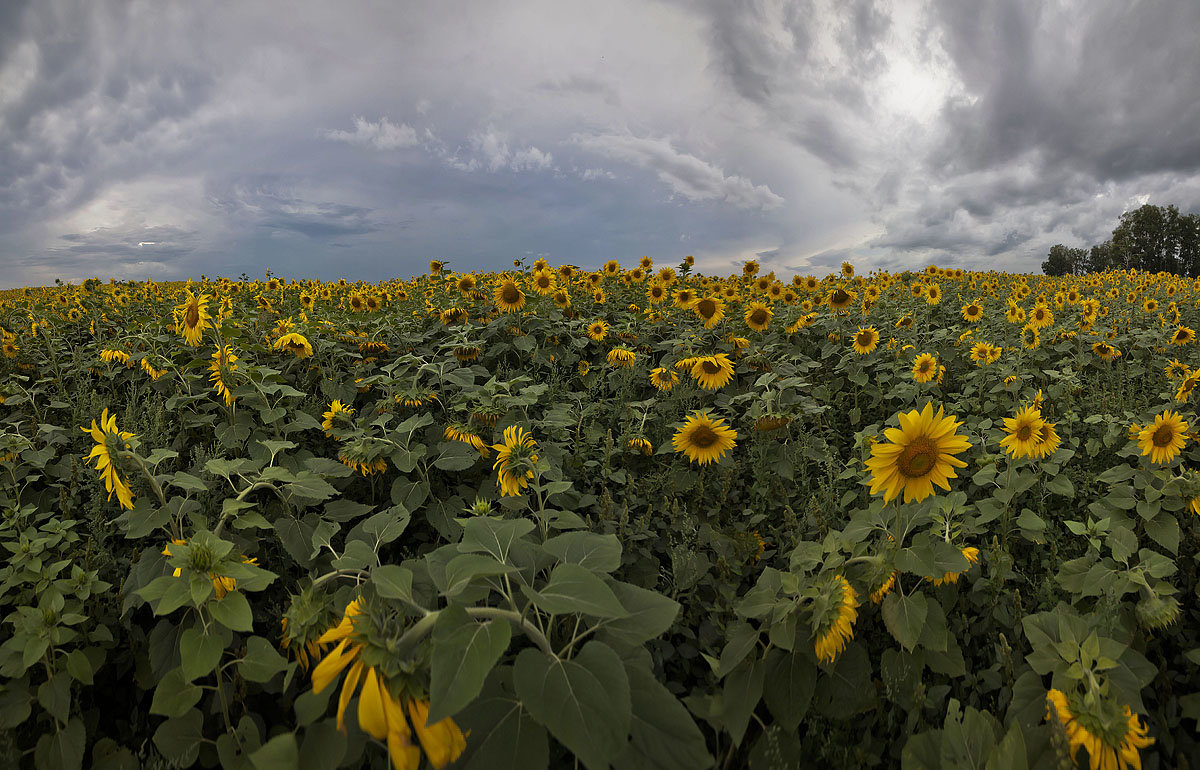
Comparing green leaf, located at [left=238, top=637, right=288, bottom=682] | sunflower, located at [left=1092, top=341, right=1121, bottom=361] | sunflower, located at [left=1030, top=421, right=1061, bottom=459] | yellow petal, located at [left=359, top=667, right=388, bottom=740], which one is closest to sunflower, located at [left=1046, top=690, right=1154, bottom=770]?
yellow petal, located at [left=359, top=667, right=388, bottom=740]

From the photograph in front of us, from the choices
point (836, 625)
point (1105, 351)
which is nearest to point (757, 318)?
point (1105, 351)

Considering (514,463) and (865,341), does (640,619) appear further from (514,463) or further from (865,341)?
(865,341)

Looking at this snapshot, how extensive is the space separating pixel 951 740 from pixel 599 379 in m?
3.36

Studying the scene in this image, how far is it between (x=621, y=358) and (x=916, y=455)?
10.5 ft

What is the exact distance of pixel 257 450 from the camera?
3111 millimetres

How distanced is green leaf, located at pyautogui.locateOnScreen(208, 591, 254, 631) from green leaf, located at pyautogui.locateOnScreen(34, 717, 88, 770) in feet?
2.99

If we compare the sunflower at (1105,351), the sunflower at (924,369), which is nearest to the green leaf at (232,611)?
the sunflower at (924,369)

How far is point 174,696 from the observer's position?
158 centimetres

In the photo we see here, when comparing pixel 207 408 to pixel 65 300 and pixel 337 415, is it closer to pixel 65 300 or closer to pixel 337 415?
pixel 337 415

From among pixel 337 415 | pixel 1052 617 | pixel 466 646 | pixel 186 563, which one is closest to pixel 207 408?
pixel 337 415

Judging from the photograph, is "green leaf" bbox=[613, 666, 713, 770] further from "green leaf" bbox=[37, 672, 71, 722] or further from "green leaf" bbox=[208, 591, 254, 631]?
"green leaf" bbox=[37, 672, 71, 722]

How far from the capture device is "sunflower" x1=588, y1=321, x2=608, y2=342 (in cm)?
544

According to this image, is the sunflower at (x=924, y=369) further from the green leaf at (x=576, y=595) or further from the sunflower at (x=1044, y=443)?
the green leaf at (x=576, y=595)

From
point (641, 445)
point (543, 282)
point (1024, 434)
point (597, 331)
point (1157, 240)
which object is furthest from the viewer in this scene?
point (1157, 240)
